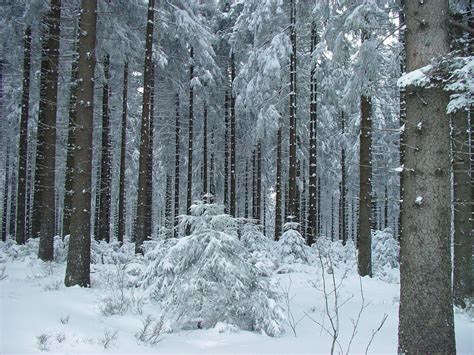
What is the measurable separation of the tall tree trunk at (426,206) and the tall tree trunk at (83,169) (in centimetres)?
597

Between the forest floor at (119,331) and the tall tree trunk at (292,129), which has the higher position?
the tall tree trunk at (292,129)

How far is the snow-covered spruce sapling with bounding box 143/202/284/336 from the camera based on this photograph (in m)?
5.61

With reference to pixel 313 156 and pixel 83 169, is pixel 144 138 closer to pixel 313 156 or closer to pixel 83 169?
pixel 83 169

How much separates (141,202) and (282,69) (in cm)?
805

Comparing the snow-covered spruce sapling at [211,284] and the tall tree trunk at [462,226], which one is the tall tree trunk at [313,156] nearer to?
the tall tree trunk at [462,226]

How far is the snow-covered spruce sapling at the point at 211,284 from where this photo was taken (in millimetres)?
5613

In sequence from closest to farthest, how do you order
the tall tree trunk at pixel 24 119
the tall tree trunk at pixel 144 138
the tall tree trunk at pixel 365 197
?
the tall tree trunk at pixel 365 197
the tall tree trunk at pixel 144 138
the tall tree trunk at pixel 24 119

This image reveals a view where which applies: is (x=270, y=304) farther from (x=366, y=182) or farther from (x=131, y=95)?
(x=131, y=95)

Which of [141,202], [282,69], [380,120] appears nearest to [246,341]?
[141,202]

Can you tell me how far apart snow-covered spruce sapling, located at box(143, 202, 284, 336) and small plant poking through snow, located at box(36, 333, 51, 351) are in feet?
5.89

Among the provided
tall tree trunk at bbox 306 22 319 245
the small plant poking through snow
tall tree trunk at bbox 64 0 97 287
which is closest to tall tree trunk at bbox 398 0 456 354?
the small plant poking through snow

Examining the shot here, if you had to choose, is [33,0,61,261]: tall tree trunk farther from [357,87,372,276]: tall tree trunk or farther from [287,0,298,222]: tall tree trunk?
[357,87,372,276]: tall tree trunk

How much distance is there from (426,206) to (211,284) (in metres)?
3.18

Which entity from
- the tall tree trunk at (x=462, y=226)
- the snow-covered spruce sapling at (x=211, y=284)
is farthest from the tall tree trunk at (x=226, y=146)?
the snow-covered spruce sapling at (x=211, y=284)
